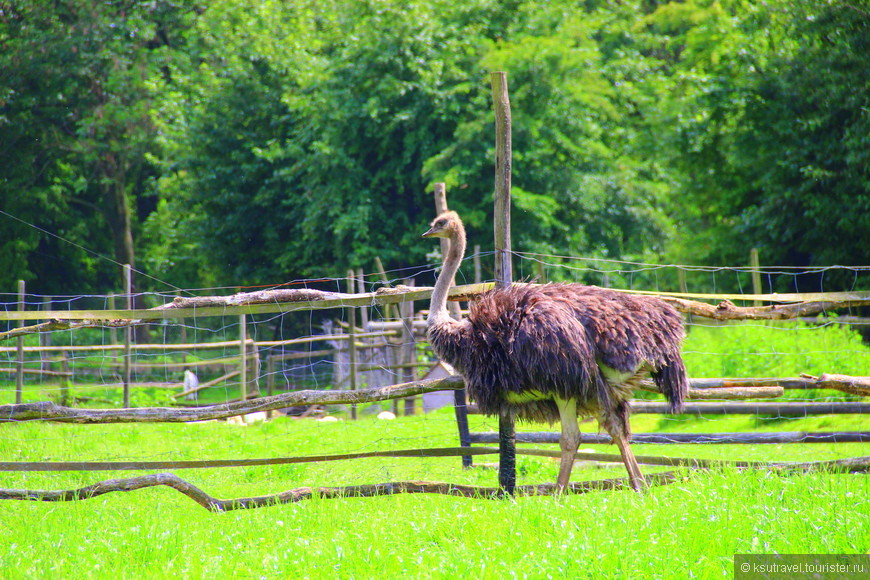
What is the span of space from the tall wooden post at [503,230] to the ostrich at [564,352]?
1.03 ft

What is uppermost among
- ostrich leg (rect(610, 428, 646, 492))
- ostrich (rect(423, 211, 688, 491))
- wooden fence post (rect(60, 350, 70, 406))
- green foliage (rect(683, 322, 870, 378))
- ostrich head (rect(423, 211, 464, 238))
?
ostrich head (rect(423, 211, 464, 238))

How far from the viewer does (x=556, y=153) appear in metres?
20.0

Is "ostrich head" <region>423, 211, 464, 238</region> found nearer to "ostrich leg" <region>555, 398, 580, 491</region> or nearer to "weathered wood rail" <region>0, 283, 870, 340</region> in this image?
"weathered wood rail" <region>0, 283, 870, 340</region>

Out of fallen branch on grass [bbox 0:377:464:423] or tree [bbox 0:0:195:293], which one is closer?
fallen branch on grass [bbox 0:377:464:423]

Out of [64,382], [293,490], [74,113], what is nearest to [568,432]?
[293,490]

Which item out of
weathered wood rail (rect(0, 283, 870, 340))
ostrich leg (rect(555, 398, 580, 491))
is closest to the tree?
weathered wood rail (rect(0, 283, 870, 340))

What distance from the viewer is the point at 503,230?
20.7 feet

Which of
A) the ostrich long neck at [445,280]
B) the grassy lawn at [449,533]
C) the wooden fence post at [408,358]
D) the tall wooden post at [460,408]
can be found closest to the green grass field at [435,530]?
the grassy lawn at [449,533]

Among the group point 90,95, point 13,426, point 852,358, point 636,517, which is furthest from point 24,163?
point 636,517

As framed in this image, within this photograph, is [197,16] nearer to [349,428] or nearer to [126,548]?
[349,428]

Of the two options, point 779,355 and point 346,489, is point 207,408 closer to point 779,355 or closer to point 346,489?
point 346,489

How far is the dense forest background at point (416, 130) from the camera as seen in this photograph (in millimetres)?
15352

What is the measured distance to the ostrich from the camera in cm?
552

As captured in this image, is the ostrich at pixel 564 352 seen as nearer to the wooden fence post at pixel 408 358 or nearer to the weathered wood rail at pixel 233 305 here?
the weathered wood rail at pixel 233 305
